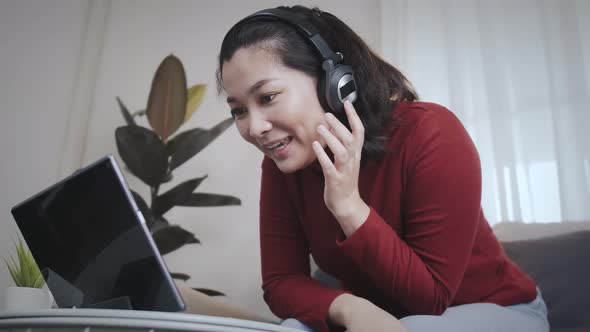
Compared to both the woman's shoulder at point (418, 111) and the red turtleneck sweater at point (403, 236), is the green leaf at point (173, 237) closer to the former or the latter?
the red turtleneck sweater at point (403, 236)

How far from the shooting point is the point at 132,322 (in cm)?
48

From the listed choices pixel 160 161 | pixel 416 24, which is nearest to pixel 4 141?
pixel 160 161

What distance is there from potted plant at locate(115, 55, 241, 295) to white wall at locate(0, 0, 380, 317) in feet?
1.13

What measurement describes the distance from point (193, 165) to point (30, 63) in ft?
2.99

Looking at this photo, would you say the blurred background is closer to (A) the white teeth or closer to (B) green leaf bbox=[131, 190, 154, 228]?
(B) green leaf bbox=[131, 190, 154, 228]

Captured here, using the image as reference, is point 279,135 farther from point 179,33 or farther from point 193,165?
point 179,33

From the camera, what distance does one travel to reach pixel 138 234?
0.69 m

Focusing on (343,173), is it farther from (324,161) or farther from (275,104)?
(275,104)

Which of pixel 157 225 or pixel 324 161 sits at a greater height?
pixel 324 161

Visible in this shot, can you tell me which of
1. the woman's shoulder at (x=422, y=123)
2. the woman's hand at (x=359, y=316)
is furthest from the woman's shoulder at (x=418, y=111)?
the woman's hand at (x=359, y=316)

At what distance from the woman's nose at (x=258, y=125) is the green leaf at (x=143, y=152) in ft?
4.07

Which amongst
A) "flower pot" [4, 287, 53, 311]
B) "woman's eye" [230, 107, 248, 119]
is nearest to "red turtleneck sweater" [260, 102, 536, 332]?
"woman's eye" [230, 107, 248, 119]

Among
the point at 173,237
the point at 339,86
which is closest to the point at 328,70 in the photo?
the point at 339,86

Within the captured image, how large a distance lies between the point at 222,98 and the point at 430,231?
1.75m
